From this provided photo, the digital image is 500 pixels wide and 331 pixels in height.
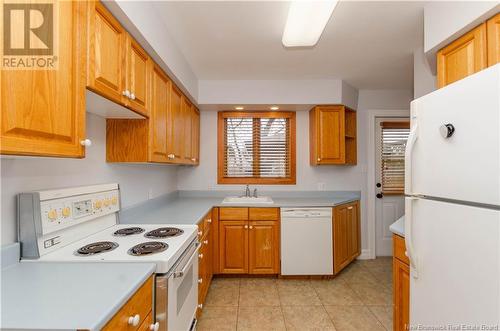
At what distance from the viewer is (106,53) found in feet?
4.16

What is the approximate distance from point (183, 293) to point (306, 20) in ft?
6.23

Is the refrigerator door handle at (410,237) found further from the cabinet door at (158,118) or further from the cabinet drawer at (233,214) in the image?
the cabinet drawer at (233,214)

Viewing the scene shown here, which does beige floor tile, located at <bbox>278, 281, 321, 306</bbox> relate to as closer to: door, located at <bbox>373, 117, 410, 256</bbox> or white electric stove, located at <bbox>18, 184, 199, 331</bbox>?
white electric stove, located at <bbox>18, 184, 199, 331</bbox>

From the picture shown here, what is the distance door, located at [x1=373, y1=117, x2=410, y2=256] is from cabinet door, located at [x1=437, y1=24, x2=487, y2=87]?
1.97 metres

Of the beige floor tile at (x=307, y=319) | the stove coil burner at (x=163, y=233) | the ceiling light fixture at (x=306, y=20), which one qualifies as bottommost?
the beige floor tile at (x=307, y=319)

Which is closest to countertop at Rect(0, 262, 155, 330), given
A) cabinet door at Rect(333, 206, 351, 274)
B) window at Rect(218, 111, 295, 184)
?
cabinet door at Rect(333, 206, 351, 274)

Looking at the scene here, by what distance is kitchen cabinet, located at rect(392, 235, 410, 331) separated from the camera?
1594mm

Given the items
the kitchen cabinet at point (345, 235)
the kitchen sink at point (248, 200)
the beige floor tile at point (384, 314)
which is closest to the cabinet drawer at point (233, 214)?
the kitchen sink at point (248, 200)

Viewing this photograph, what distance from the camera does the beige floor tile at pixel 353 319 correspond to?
209cm

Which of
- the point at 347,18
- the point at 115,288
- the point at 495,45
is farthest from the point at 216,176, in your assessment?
the point at 495,45

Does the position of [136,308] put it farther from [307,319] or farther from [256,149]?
[256,149]

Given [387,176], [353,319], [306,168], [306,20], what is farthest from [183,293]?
[387,176]

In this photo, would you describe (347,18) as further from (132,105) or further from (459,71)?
(132,105)

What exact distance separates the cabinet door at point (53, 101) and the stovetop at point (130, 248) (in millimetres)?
502
